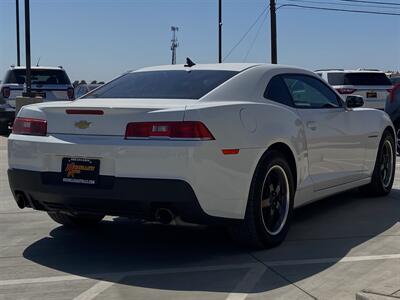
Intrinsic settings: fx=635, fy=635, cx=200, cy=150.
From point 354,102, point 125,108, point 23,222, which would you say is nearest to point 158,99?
point 125,108

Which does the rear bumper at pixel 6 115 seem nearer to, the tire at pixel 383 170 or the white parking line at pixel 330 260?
the tire at pixel 383 170

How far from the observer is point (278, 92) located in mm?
5605

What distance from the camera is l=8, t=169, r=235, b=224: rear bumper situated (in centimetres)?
449

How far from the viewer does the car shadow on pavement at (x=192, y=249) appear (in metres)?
4.46

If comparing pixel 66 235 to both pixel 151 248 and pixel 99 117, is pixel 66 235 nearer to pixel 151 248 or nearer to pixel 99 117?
pixel 151 248

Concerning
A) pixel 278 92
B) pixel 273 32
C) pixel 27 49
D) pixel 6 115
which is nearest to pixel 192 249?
pixel 278 92

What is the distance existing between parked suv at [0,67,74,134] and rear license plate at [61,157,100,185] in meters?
11.0

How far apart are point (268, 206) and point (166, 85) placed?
4.38 feet

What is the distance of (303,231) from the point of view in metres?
5.85

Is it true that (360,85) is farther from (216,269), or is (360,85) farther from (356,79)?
(216,269)

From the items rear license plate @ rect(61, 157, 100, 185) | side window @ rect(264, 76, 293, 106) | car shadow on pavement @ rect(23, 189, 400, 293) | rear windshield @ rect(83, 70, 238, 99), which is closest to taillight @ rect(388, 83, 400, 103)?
car shadow on pavement @ rect(23, 189, 400, 293)

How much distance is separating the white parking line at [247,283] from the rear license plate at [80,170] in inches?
51.0

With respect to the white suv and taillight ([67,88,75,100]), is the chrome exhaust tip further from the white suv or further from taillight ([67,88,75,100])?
the white suv

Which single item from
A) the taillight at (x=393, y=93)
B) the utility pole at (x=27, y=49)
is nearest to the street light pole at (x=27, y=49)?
the utility pole at (x=27, y=49)
